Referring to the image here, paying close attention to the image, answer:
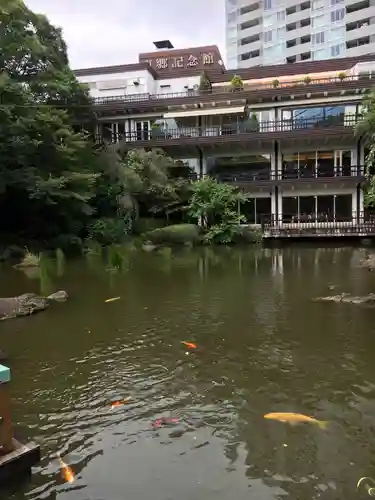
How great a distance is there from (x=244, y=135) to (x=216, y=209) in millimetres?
6309

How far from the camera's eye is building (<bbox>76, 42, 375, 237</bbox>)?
3222 cm

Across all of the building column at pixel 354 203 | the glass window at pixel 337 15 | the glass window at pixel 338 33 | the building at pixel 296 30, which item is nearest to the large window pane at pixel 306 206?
the building column at pixel 354 203

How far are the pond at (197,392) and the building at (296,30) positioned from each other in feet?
191

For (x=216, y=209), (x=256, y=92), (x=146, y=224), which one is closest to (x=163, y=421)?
(x=146, y=224)

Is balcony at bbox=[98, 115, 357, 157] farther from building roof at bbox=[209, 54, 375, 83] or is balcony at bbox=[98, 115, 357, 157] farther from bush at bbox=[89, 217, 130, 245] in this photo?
bush at bbox=[89, 217, 130, 245]

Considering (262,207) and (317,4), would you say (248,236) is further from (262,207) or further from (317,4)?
(317,4)

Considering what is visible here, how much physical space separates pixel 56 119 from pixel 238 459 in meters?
24.4


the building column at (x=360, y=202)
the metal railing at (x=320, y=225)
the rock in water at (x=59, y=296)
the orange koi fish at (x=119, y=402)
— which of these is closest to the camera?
the orange koi fish at (x=119, y=402)

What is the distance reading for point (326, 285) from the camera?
47.0 ft

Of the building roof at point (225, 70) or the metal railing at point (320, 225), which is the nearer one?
the metal railing at point (320, 225)

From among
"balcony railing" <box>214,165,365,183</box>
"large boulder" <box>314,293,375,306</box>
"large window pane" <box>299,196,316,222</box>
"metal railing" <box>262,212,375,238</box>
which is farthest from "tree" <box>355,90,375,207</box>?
"large boulder" <box>314,293,375,306</box>

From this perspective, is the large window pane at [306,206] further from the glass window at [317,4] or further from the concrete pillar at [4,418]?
the glass window at [317,4]

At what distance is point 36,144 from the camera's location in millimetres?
23812

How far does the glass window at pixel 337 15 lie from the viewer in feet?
205
